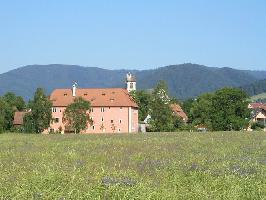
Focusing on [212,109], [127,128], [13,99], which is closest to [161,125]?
[212,109]

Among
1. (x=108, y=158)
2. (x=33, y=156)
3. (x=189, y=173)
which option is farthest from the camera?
(x=33, y=156)

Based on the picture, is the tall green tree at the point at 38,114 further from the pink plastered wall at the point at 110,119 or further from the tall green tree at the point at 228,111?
the tall green tree at the point at 228,111

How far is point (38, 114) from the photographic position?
108 metres

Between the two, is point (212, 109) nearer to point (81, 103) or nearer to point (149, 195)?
point (81, 103)

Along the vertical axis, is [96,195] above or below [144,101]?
below

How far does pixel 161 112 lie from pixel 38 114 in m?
24.9

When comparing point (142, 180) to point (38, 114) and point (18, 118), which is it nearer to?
point (38, 114)

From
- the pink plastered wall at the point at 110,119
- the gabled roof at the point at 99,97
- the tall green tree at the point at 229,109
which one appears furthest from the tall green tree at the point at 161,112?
the gabled roof at the point at 99,97

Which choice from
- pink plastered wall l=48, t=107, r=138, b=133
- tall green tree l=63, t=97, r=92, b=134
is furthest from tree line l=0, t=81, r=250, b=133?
pink plastered wall l=48, t=107, r=138, b=133

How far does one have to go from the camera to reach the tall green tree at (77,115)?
344 feet

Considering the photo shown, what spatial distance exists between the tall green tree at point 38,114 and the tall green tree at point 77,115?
454 cm

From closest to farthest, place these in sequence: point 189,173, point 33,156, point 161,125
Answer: point 189,173 < point 33,156 < point 161,125

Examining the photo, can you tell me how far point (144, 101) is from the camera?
13562 cm

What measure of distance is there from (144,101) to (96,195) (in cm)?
12351
